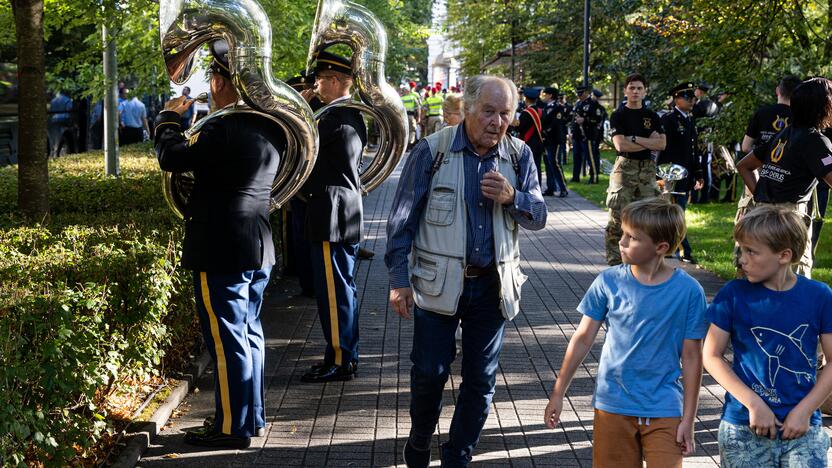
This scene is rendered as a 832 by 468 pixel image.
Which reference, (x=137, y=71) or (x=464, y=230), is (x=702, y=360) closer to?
(x=464, y=230)

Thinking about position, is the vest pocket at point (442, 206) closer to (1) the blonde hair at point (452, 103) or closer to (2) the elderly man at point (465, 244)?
(2) the elderly man at point (465, 244)

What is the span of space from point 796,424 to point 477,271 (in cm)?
166

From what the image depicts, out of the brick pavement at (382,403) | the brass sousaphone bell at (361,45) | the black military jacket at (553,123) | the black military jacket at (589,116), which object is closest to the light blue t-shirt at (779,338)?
the brick pavement at (382,403)

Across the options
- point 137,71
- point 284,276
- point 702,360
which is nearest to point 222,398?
point 702,360

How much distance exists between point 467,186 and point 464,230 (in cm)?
20

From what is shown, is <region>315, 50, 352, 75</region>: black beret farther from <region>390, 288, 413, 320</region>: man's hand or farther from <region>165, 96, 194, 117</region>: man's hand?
<region>390, 288, 413, 320</region>: man's hand

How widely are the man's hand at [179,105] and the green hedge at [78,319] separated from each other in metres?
0.92

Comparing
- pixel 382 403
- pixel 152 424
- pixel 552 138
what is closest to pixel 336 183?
Answer: pixel 382 403

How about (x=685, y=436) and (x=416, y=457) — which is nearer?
(x=685, y=436)

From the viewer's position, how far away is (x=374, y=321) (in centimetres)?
870

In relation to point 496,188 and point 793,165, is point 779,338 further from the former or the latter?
point 793,165

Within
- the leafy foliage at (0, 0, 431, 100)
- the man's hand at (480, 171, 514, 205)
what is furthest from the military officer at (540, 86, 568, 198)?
the man's hand at (480, 171, 514, 205)

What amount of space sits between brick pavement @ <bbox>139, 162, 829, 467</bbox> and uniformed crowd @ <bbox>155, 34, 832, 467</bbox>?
21 cm

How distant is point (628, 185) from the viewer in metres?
9.82
